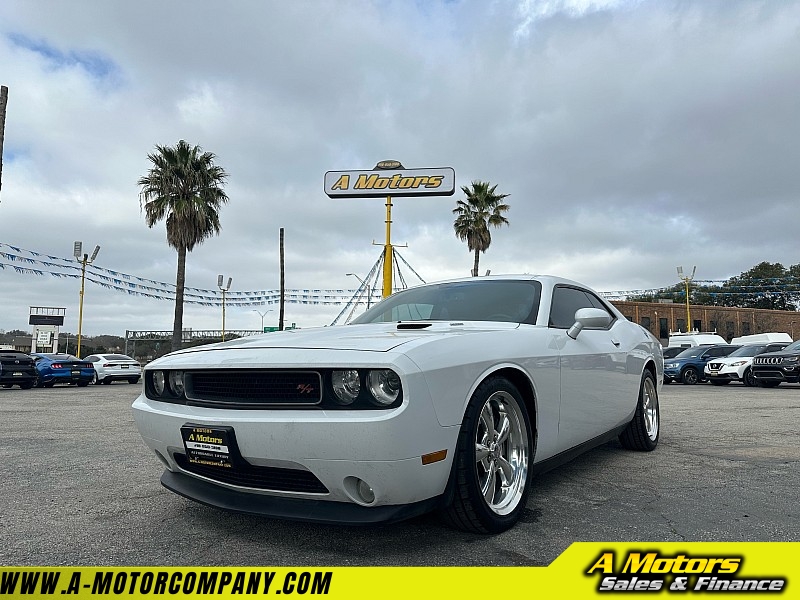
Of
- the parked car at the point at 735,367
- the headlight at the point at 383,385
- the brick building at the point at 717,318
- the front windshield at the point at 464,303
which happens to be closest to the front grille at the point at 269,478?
the headlight at the point at 383,385

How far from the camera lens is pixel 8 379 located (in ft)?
61.5

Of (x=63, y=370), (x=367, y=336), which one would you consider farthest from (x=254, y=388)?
(x=63, y=370)

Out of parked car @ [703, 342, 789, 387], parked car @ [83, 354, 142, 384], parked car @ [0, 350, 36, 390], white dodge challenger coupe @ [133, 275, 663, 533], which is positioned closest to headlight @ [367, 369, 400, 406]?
white dodge challenger coupe @ [133, 275, 663, 533]

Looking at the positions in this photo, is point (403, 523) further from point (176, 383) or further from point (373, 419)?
point (176, 383)

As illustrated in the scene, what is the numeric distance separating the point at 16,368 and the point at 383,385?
65.0 feet

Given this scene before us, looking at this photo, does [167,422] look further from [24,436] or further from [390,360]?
[24,436]

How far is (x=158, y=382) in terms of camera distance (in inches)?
132

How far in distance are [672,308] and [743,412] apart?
5423 cm

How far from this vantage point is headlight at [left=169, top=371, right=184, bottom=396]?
324 cm

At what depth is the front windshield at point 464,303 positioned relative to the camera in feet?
12.9

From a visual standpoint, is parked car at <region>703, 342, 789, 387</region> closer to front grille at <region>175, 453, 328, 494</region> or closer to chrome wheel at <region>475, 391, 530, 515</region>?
chrome wheel at <region>475, 391, 530, 515</region>

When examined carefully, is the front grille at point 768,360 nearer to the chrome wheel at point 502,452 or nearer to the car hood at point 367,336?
the car hood at point 367,336

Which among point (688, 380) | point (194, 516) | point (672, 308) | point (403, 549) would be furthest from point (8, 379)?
point (672, 308)

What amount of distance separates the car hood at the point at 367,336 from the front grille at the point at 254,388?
0.59ft
